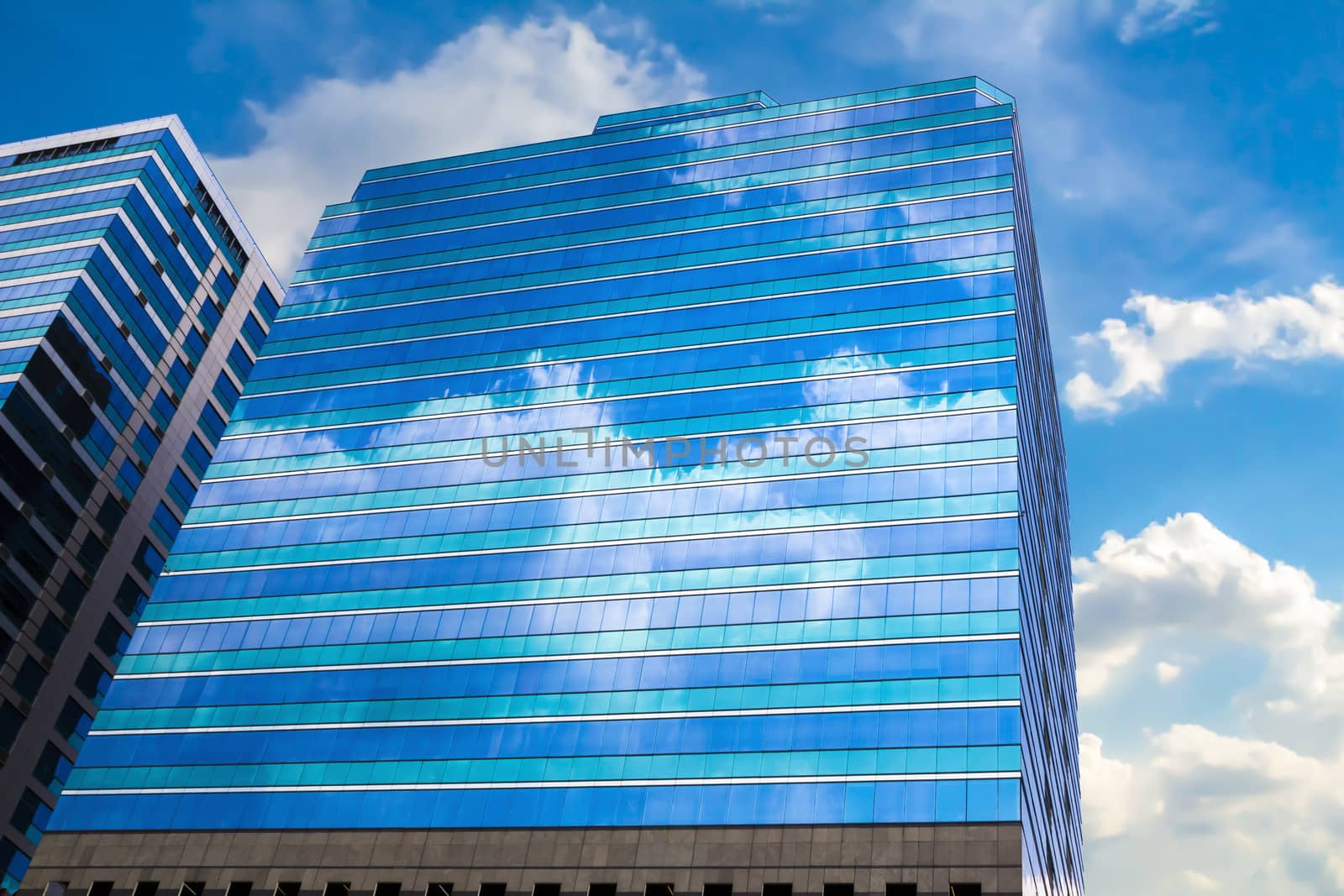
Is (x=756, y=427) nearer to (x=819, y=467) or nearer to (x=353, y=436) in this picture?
(x=819, y=467)

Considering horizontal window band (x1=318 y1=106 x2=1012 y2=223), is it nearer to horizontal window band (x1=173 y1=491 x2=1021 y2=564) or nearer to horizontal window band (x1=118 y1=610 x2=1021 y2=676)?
horizontal window band (x1=173 y1=491 x2=1021 y2=564)

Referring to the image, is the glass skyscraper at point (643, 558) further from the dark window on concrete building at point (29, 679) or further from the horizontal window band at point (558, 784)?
the dark window on concrete building at point (29, 679)

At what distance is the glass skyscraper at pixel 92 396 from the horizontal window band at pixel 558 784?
1972 centimetres

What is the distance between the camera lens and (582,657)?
75.2 meters

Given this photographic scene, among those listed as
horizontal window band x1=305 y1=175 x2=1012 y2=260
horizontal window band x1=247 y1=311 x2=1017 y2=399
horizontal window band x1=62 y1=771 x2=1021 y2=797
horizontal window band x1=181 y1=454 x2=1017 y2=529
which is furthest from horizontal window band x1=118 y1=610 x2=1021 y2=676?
horizontal window band x1=305 y1=175 x2=1012 y2=260

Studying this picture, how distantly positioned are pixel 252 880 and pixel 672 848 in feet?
81.4

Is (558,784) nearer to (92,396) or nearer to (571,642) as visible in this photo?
(571,642)

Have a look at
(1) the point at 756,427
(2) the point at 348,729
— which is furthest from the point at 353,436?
(1) the point at 756,427

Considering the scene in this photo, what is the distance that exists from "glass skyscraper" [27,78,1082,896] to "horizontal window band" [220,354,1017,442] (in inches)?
10.5

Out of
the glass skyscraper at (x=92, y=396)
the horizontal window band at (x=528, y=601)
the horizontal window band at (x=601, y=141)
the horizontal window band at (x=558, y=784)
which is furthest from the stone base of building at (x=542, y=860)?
the horizontal window band at (x=601, y=141)

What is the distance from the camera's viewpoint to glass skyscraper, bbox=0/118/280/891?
9025 cm

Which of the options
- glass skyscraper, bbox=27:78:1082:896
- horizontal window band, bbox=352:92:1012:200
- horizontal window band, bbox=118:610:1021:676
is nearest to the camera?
glass skyscraper, bbox=27:78:1082:896

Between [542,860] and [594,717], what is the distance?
352 inches

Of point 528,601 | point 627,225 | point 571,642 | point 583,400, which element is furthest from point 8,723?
point 627,225
